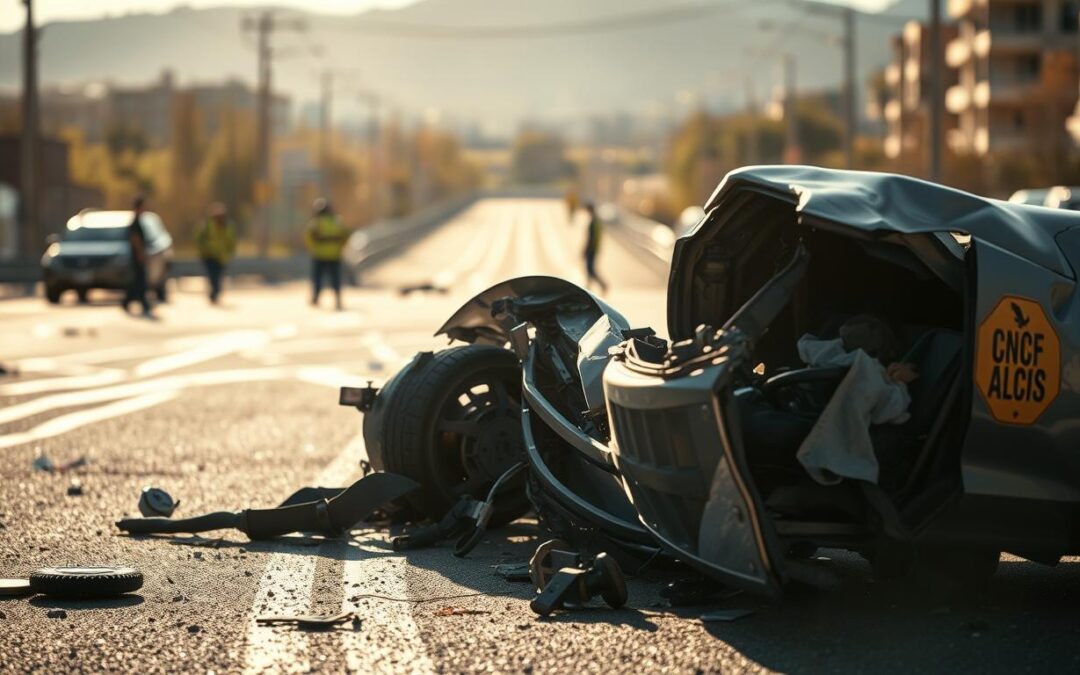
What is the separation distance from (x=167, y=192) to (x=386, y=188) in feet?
116

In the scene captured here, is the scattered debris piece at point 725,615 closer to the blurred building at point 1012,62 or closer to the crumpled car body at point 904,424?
the crumpled car body at point 904,424

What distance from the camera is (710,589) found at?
6.23m

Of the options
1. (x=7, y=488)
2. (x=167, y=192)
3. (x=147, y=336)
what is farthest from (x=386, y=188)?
(x=7, y=488)

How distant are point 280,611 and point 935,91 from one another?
30.6 meters

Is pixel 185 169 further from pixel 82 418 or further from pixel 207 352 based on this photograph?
pixel 82 418

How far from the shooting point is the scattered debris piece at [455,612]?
242 inches

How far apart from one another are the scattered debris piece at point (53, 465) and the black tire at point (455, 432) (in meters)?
3.28

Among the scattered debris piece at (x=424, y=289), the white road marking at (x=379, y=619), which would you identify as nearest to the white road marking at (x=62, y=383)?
the white road marking at (x=379, y=619)

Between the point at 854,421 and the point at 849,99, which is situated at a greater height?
the point at 849,99

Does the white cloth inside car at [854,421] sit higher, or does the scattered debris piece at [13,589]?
the white cloth inside car at [854,421]

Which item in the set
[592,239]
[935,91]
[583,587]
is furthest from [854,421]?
[592,239]

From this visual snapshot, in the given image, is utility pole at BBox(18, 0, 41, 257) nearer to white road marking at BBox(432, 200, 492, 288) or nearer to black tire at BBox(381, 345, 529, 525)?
white road marking at BBox(432, 200, 492, 288)

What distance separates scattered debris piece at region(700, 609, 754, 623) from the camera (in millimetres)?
5930

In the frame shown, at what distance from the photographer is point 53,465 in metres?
10.5
